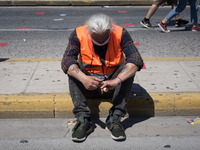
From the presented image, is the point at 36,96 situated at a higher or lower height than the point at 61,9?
higher

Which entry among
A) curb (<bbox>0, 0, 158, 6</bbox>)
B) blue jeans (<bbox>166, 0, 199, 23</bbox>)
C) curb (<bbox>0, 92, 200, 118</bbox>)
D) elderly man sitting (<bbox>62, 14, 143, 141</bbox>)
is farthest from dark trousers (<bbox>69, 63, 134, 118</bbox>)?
curb (<bbox>0, 0, 158, 6</bbox>)

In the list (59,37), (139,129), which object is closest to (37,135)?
(139,129)

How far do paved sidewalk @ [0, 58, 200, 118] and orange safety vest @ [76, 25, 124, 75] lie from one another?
0.42 m

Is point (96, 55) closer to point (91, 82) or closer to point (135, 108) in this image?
point (91, 82)

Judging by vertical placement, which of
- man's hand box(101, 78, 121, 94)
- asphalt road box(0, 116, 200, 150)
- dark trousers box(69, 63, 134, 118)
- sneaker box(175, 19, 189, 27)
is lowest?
sneaker box(175, 19, 189, 27)

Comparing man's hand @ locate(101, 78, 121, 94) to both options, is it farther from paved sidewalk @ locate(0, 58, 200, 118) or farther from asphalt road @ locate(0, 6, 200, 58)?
asphalt road @ locate(0, 6, 200, 58)

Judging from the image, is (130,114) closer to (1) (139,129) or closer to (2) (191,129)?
(1) (139,129)

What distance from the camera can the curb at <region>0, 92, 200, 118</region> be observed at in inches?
153

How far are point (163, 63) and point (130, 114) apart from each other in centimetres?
150

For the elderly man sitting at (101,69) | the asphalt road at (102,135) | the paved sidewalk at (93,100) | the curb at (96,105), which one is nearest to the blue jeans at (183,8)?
the paved sidewalk at (93,100)

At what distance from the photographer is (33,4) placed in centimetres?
1170

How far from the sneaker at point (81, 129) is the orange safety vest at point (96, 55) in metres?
0.51

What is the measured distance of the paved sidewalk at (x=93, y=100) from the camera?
3891 mm

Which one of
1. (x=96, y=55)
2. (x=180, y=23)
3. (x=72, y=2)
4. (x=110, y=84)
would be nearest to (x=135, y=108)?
(x=110, y=84)
